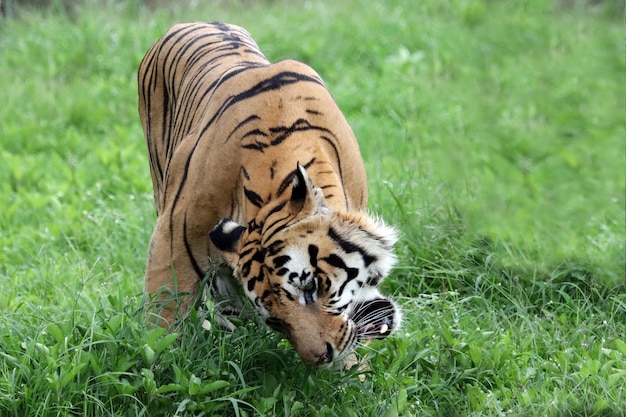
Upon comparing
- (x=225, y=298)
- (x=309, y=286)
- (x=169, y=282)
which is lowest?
(x=225, y=298)

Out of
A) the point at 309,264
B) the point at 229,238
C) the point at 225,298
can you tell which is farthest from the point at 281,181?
the point at 225,298

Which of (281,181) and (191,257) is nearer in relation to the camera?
(281,181)

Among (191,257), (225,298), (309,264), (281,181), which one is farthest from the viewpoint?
(225,298)

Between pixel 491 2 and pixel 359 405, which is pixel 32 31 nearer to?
pixel 491 2

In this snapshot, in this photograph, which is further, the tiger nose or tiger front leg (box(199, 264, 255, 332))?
tiger front leg (box(199, 264, 255, 332))

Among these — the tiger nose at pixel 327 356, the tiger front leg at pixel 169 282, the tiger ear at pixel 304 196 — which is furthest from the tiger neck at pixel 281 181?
the tiger nose at pixel 327 356

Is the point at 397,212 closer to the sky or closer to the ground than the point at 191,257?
closer to the ground

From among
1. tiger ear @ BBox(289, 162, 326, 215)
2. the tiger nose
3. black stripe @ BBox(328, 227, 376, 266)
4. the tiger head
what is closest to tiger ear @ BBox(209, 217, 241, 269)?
the tiger head

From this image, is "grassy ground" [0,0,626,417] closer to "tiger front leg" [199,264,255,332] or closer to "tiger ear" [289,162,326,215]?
"tiger front leg" [199,264,255,332]

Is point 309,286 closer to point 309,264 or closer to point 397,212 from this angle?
point 309,264

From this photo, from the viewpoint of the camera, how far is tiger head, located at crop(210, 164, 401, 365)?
129 inches

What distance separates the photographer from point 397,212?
500 cm

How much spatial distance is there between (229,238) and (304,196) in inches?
13.6

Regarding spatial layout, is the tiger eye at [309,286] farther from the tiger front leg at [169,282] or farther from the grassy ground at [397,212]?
the tiger front leg at [169,282]
